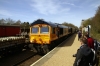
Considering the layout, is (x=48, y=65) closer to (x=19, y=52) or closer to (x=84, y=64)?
(x=84, y=64)

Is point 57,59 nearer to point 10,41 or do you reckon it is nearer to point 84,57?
point 10,41

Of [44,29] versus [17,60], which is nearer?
[17,60]

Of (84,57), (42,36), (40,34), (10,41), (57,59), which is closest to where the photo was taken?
(84,57)

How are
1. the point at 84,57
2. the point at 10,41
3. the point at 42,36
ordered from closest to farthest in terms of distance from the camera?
the point at 84,57
the point at 10,41
the point at 42,36

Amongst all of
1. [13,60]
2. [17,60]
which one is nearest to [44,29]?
[17,60]

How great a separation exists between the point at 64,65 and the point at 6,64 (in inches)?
199

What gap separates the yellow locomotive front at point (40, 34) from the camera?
15148 millimetres

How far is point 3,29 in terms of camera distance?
1941cm

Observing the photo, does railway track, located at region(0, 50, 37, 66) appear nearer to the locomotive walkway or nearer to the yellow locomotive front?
the yellow locomotive front

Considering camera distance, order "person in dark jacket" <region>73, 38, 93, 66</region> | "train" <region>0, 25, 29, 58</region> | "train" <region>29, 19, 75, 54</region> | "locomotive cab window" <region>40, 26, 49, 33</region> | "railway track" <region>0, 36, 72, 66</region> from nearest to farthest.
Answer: "person in dark jacket" <region>73, 38, 93, 66</region> → "railway track" <region>0, 36, 72, 66</region> → "train" <region>0, 25, 29, 58</region> → "train" <region>29, 19, 75, 54</region> → "locomotive cab window" <region>40, 26, 49, 33</region>

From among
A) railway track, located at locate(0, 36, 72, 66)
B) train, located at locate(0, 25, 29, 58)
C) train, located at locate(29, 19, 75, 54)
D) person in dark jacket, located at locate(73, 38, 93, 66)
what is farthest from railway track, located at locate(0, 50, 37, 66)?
person in dark jacket, located at locate(73, 38, 93, 66)

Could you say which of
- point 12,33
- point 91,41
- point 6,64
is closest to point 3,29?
point 12,33

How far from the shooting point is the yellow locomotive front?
15148mm

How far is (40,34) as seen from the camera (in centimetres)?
1550
